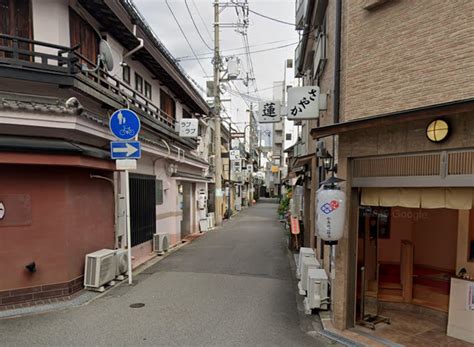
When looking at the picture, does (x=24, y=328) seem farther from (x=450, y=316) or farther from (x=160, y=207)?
(x=160, y=207)

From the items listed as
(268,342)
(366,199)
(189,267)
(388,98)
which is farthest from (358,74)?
(189,267)

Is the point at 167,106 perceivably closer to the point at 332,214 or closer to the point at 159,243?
the point at 159,243

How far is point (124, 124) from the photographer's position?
30.5ft

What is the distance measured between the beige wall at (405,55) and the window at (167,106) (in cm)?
1200

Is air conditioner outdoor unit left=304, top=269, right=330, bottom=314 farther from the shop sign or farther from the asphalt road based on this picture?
the shop sign

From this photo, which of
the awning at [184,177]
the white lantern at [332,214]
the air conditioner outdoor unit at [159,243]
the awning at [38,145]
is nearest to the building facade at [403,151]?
the white lantern at [332,214]

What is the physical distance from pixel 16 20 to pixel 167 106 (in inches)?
411

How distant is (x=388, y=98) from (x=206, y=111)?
790 inches

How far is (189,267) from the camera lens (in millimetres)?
12453

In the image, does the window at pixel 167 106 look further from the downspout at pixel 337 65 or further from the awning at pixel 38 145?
the downspout at pixel 337 65

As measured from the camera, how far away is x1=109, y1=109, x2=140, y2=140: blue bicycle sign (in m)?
9.18

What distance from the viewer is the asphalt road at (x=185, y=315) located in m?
6.36

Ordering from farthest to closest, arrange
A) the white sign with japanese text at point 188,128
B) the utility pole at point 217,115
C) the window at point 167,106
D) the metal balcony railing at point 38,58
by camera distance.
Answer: the utility pole at point 217,115, the white sign with japanese text at point 188,128, the window at point 167,106, the metal balcony railing at point 38,58

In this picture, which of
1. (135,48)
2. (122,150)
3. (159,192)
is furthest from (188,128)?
(122,150)
